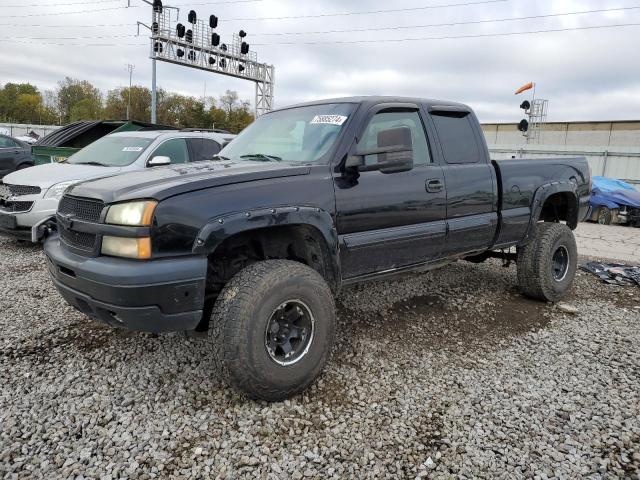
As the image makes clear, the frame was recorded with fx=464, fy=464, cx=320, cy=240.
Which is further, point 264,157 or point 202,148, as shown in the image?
point 202,148

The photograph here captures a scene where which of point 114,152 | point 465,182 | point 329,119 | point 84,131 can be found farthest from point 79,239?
point 84,131

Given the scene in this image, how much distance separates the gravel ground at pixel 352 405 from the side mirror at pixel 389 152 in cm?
141

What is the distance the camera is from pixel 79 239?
9.02 feet

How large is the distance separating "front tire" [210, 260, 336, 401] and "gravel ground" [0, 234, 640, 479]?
194 mm

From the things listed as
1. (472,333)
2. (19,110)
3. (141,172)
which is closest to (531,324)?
(472,333)

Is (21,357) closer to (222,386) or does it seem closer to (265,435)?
(222,386)

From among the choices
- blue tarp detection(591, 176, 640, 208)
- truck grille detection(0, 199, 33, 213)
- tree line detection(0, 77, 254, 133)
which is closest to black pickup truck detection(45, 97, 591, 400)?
truck grille detection(0, 199, 33, 213)

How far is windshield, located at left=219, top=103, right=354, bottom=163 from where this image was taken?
3.26m

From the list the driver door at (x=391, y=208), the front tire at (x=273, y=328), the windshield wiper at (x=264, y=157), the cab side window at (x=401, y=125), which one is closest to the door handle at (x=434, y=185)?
the driver door at (x=391, y=208)

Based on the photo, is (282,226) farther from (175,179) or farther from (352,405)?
(352,405)

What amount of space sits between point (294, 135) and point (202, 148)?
413 centimetres

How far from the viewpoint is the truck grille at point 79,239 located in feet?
8.71

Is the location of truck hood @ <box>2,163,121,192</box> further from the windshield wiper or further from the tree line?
the tree line

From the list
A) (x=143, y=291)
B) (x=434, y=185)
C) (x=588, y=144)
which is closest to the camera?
(x=143, y=291)
